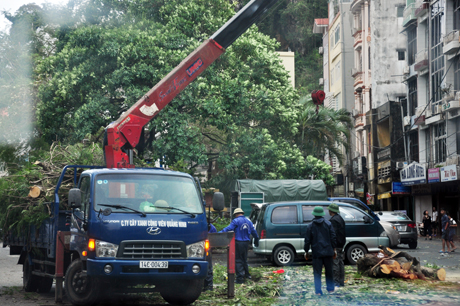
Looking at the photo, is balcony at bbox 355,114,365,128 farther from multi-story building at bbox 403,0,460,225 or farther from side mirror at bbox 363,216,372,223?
side mirror at bbox 363,216,372,223

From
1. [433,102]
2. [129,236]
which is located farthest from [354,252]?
[433,102]

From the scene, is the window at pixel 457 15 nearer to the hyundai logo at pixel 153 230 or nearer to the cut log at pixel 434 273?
the cut log at pixel 434 273

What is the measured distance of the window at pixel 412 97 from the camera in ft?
140

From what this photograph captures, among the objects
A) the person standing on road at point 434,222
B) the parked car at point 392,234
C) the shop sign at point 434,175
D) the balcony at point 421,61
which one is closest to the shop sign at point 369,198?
the person standing on road at point 434,222

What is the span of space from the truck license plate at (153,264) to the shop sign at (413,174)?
31.3 m

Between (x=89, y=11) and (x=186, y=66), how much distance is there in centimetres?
1291

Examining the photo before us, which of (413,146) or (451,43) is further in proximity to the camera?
(413,146)

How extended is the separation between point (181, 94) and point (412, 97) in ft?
76.3

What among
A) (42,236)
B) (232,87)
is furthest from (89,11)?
(42,236)

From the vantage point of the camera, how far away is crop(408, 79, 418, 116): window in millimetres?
42781

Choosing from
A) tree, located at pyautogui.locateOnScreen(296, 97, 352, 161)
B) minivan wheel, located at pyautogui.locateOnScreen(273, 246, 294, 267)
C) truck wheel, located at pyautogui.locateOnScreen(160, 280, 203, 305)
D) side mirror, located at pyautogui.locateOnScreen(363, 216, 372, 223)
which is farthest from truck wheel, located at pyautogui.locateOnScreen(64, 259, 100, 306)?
tree, located at pyautogui.locateOnScreen(296, 97, 352, 161)

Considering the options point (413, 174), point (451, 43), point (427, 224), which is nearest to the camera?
point (451, 43)

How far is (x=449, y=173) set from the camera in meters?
34.7

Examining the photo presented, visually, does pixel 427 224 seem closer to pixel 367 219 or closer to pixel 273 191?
pixel 273 191
